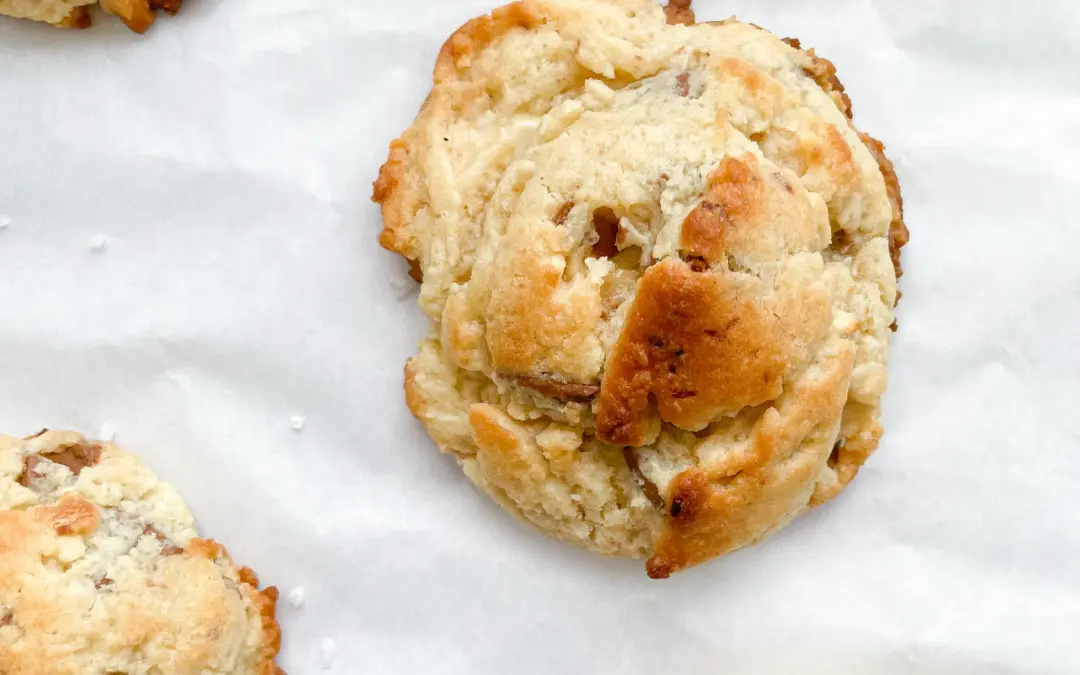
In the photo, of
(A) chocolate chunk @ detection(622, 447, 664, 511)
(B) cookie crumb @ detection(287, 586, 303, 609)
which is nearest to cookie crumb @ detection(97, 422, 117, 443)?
(B) cookie crumb @ detection(287, 586, 303, 609)

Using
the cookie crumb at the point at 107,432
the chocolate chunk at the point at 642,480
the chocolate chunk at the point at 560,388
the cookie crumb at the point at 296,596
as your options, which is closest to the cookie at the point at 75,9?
the cookie crumb at the point at 107,432

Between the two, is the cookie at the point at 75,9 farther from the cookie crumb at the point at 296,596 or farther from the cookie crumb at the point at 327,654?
the cookie crumb at the point at 327,654

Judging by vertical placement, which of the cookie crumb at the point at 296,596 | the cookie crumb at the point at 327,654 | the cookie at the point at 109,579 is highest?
the cookie at the point at 109,579

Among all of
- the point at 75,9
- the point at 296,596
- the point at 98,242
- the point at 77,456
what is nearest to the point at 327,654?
the point at 296,596

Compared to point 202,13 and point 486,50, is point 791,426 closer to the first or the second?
point 486,50

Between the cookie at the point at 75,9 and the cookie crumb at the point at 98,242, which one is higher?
the cookie at the point at 75,9
